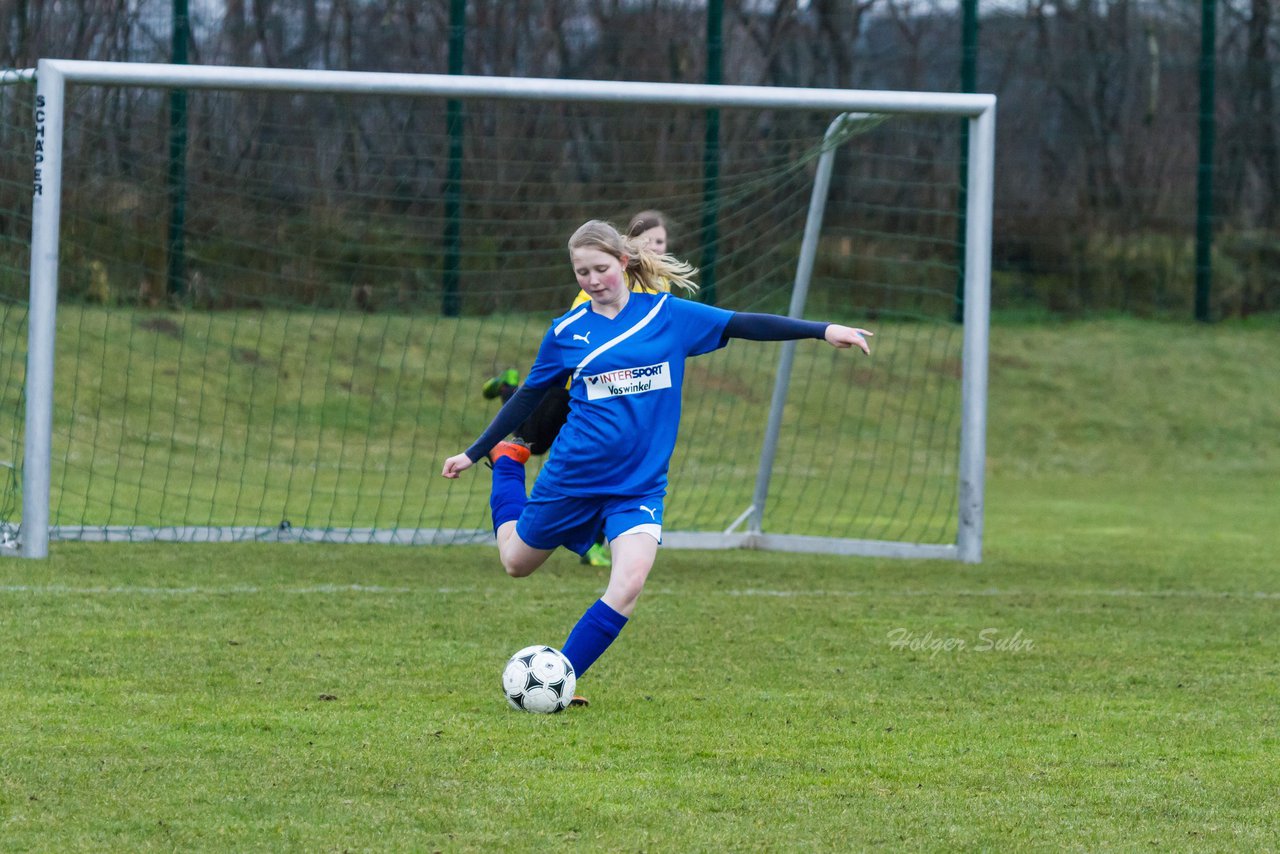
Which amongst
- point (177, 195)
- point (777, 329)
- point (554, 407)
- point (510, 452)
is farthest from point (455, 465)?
point (177, 195)

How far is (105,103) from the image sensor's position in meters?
9.70

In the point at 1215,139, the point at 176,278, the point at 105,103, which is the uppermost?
the point at 1215,139

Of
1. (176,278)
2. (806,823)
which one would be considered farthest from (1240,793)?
(176,278)

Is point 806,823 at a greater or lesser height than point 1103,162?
lesser

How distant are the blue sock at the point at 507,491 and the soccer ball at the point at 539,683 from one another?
28.4 inches

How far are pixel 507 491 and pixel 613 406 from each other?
2.23 ft

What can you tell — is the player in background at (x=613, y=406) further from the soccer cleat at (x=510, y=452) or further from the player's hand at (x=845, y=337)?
the soccer cleat at (x=510, y=452)

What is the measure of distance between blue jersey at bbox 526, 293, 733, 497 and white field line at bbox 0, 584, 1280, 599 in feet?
7.57

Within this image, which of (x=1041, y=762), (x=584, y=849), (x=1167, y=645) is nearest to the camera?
(x=584, y=849)

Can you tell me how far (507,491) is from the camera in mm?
5340

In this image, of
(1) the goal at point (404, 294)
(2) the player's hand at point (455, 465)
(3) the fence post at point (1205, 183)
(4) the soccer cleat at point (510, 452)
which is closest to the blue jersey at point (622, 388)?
(2) the player's hand at point (455, 465)

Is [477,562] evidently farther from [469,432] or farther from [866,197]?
[866,197]

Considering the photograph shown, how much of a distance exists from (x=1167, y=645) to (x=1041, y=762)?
216 cm

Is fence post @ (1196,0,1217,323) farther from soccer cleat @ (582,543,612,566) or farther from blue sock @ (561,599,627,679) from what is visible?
blue sock @ (561,599,627,679)
